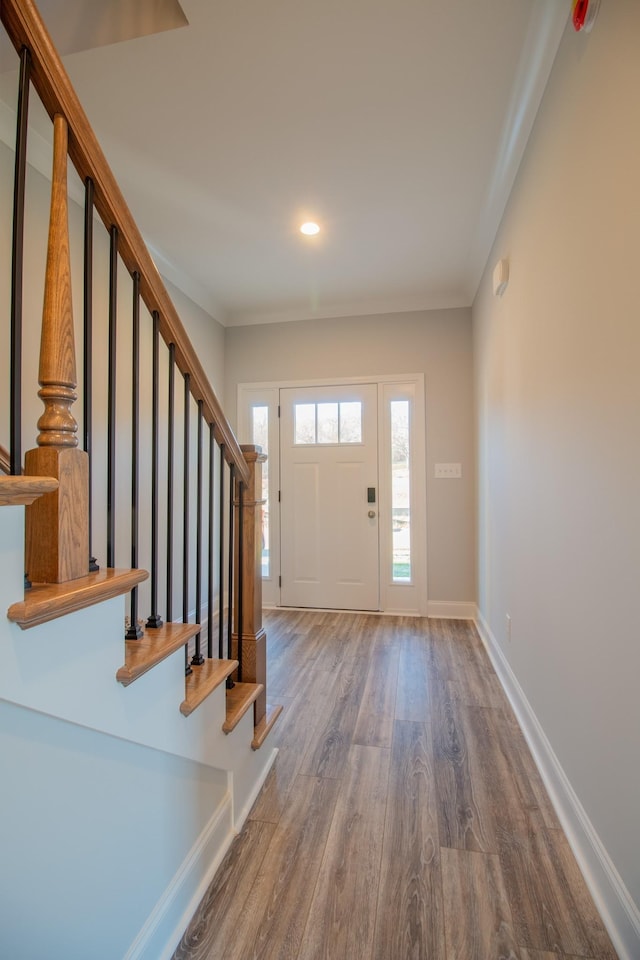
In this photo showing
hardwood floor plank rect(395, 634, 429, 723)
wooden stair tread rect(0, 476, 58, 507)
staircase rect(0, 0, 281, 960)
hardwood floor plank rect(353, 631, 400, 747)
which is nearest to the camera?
wooden stair tread rect(0, 476, 58, 507)

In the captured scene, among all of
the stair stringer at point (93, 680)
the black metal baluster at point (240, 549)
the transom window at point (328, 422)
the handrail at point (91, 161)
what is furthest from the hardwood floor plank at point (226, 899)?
the transom window at point (328, 422)

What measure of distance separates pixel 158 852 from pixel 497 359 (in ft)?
8.70

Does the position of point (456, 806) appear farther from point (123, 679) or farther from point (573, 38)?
point (573, 38)

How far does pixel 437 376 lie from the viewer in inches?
146

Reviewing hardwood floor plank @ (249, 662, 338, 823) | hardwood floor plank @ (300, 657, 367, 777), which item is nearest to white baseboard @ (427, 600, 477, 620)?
hardwood floor plank @ (300, 657, 367, 777)

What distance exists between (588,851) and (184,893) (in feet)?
3.67

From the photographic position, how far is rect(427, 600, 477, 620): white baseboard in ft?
11.9

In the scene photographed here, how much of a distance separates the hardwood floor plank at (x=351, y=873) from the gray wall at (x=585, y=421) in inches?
25.2

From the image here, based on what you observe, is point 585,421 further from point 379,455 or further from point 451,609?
point 451,609

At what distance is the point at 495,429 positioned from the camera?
8.83ft

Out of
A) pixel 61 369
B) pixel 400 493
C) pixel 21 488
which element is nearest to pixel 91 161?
pixel 61 369

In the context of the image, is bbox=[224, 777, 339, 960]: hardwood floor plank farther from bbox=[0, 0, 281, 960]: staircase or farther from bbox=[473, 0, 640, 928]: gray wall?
bbox=[473, 0, 640, 928]: gray wall

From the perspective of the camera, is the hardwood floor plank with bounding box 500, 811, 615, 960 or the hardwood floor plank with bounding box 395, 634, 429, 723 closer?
the hardwood floor plank with bounding box 500, 811, 615, 960

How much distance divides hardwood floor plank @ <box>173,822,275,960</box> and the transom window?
288cm
